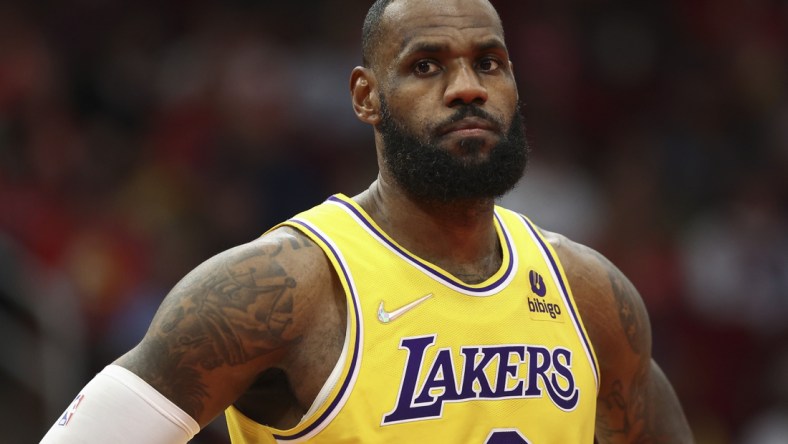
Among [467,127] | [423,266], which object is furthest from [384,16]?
[423,266]

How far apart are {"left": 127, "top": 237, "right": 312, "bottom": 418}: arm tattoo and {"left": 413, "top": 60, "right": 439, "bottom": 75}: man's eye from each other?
77 centimetres

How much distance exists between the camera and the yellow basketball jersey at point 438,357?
317cm

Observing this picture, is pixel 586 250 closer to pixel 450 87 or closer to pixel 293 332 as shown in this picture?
pixel 450 87

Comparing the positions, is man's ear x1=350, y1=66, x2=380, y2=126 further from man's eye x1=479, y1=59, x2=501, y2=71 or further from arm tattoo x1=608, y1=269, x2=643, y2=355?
arm tattoo x1=608, y1=269, x2=643, y2=355

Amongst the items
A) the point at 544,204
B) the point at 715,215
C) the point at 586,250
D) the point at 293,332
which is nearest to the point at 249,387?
the point at 293,332

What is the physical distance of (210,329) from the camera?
3.10m

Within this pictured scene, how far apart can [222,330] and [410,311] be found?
53 centimetres

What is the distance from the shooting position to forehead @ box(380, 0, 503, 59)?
137 inches

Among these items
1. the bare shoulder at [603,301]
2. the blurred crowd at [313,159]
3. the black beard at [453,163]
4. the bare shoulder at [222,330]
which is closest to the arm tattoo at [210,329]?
the bare shoulder at [222,330]

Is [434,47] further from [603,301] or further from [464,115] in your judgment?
[603,301]

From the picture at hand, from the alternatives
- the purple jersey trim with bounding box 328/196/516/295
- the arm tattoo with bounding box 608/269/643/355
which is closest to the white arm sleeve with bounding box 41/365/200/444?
the purple jersey trim with bounding box 328/196/516/295

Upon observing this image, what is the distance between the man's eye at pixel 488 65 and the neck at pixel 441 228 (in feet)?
1.26

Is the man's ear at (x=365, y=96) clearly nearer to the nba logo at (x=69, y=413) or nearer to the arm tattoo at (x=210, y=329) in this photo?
the arm tattoo at (x=210, y=329)

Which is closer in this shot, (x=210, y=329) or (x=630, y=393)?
(x=210, y=329)
